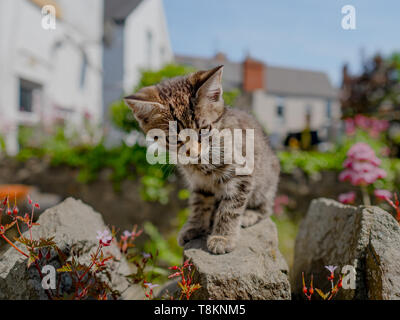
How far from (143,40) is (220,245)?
828cm

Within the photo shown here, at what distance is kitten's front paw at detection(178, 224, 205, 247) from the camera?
1904mm

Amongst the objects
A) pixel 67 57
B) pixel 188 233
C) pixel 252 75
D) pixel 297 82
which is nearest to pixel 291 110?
pixel 297 82

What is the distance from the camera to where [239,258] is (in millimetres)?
1526

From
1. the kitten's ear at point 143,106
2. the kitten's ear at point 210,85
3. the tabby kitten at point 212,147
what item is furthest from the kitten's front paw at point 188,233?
the kitten's ear at point 210,85

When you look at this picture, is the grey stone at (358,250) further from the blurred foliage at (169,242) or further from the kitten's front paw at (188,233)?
the blurred foliage at (169,242)

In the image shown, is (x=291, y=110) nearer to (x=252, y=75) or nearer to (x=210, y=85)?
(x=252, y=75)

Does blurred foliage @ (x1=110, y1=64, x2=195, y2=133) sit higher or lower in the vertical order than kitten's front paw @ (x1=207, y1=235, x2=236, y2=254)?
higher

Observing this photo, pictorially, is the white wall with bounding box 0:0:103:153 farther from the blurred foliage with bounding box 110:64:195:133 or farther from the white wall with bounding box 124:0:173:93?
the blurred foliage with bounding box 110:64:195:133

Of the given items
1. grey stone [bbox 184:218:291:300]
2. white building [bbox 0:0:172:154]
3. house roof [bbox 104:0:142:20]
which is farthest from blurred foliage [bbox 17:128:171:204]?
house roof [bbox 104:0:142:20]

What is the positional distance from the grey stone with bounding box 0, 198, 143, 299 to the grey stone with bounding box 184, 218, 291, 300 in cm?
44

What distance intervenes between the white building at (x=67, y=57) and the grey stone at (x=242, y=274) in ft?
12.7

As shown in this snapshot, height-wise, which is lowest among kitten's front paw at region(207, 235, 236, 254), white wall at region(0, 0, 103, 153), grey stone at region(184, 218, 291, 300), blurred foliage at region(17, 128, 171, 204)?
grey stone at region(184, 218, 291, 300)
